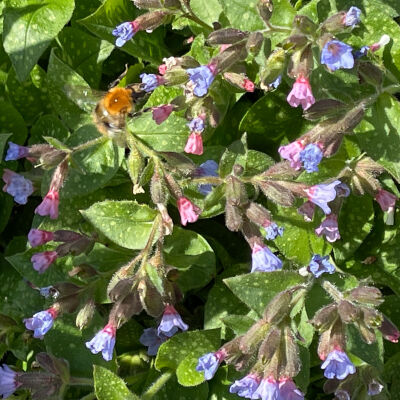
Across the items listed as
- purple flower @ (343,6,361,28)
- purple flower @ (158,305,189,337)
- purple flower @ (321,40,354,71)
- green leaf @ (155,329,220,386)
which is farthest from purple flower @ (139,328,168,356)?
purple flower @ (343,6,361,28)

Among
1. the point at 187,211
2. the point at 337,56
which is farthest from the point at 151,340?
the point at 337,56

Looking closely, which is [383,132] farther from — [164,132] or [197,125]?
[164,132]

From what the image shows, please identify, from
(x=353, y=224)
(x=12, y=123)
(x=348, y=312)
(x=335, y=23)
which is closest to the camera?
(x=348, y=312)

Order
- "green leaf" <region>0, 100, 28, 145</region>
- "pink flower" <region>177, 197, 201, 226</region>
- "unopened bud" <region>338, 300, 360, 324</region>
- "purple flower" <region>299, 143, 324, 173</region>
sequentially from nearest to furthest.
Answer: "unopened bud" <region>338, 300, 360, 324</region> → "purple flower" <region>299, 143, 324, 173</region> → "pink flower" <region>177, 197, 201, 226</region> → "green leaf" <region>0, 100, 28, 145</region>

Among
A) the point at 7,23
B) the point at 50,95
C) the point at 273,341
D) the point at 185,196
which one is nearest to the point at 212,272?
the point at 185,196

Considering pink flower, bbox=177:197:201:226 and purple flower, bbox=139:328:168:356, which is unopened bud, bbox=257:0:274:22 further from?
purple flower, bbox=139:328:168:356

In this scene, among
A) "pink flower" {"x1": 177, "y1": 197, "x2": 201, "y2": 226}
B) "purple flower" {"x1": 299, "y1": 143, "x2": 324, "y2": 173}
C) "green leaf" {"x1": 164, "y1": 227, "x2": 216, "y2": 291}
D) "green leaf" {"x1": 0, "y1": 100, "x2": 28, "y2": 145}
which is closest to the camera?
"purple flower" {"x1": 299, "y1": 143, "x2": 324, "y2": 173}
